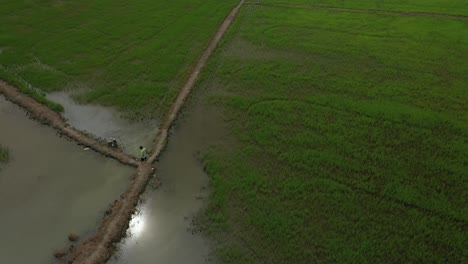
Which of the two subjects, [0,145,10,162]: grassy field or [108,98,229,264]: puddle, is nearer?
[108,98,229,264]: puddle

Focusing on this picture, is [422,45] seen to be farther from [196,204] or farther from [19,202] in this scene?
[19,202]

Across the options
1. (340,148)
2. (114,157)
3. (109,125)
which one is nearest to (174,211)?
(114,157)

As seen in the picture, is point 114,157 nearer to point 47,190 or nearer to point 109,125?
point 109,125

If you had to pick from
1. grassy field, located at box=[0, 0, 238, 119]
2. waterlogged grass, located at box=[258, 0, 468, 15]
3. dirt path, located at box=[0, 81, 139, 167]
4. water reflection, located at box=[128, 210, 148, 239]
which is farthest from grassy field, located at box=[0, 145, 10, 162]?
waterlogged grass, located at box=[258, 0, 468, 15]

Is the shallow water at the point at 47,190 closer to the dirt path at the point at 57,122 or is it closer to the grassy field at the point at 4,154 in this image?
the grassy field at the point at 4,154

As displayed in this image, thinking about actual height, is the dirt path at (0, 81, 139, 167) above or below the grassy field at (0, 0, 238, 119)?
below

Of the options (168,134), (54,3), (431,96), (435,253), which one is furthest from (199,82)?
(54,3)

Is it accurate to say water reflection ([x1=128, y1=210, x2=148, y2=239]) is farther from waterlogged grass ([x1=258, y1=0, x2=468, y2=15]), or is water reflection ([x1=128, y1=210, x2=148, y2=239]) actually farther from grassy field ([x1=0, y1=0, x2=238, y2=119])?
waterlogged grass ([x1=258, y1=0, x2=468, y2=15])
